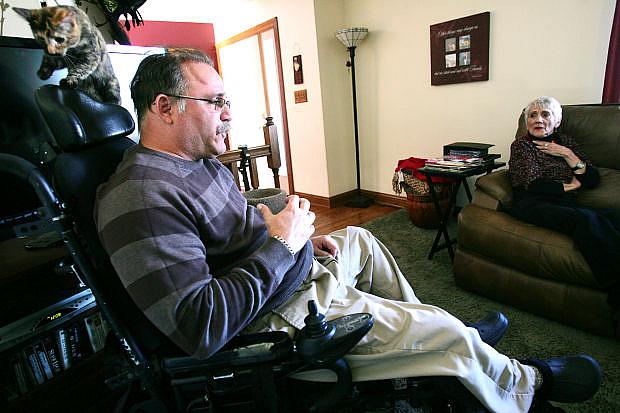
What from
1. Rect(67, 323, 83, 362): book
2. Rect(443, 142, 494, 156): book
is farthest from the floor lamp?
Rect(67, 323, 83, 362): book

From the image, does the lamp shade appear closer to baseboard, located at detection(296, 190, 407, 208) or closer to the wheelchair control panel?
baseboard, located at detection(296, 190, 407, 208)

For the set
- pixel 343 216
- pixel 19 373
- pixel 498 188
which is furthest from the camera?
pixel 343 216

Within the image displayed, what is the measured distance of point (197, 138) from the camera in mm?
960

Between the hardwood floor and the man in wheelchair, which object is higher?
the man in wheelchair

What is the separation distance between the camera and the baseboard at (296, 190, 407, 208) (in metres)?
3.72

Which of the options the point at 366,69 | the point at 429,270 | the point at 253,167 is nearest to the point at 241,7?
the point at 366,69

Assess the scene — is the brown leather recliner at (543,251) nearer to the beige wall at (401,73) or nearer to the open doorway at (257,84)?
the beige wall at (401,73)

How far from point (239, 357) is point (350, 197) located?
3431mm

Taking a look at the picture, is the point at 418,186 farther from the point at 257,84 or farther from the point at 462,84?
the point at 257,84

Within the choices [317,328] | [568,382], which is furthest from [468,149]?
[317,328]

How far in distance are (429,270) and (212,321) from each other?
1913mm

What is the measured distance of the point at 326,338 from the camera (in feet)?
2.38

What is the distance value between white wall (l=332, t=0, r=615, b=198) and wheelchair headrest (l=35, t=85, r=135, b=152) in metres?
2.78

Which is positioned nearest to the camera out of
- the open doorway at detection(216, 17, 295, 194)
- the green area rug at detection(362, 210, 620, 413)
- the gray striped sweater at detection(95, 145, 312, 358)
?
the gray striped sweater at detection(95, 145, 312, 358)
